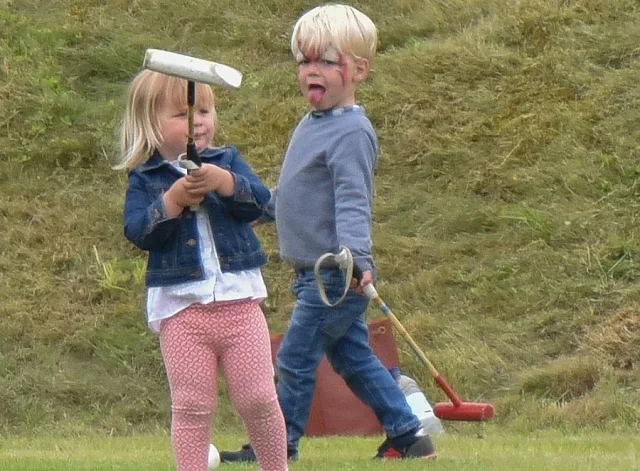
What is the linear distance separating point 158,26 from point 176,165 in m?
7.82

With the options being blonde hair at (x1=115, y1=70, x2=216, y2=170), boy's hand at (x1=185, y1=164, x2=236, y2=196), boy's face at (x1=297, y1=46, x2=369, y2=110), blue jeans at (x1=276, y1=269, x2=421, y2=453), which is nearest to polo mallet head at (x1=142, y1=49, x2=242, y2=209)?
boy's hand at (x1=185, y1=164, x2=236, y2=196)

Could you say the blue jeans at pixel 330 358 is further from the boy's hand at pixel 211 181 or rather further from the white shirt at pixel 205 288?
the boy's hand at pixel 211 181

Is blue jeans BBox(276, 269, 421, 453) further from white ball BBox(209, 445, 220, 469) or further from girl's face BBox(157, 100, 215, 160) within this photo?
girl's face BBox(157, 100, 215, 160)

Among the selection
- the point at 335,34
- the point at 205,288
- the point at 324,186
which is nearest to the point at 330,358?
the point at 324,186

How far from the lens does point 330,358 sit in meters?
5.71

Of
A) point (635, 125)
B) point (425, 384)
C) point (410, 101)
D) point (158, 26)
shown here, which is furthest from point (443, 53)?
point (425, 384)

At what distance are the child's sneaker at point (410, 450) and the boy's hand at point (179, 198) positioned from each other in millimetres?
1787

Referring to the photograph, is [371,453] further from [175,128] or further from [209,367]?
[175,128]

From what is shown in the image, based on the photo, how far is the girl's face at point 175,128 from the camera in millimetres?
4562

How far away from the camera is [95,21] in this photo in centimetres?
1230

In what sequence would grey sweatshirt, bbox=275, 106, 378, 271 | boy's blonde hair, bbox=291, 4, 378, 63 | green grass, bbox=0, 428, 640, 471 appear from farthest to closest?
green grass, bbox=0, 428, 640, 471
boy's blonde hair, bbox=291, 4, 378, 63
grey sweatshirt, bbox=275, 106, 378, 271

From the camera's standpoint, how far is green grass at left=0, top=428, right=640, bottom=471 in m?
5.48

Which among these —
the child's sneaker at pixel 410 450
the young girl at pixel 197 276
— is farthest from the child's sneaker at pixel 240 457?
the young girl at pixel 197 276

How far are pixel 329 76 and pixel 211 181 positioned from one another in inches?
47.5
